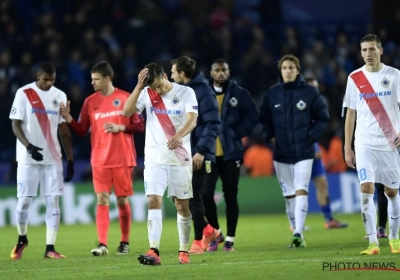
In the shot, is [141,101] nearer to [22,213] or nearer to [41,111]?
[41,111]

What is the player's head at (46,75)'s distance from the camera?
13547 mm

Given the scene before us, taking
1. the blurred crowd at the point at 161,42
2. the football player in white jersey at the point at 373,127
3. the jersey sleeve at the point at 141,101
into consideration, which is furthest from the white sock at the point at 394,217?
Answer: the blurred crowd at the point at 161,42

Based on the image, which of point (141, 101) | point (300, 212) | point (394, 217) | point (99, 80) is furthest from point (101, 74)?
point (394, 217)

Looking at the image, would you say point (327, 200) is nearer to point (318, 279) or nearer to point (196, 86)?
point (196, 86)

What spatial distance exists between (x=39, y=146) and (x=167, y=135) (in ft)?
9.56

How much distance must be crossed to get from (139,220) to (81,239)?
4849 millimetres

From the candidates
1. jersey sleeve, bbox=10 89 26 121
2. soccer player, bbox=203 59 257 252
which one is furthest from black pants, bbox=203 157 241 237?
jersey sleeve, bbox=10 89 26 121

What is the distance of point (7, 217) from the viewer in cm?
2119

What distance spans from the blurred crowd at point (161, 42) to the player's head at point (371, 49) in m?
11.6

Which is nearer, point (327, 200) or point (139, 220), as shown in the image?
point (327, 200)

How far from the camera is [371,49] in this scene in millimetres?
11648

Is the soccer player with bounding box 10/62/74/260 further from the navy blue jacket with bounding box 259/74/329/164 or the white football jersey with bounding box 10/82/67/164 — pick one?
the navy blue jacket with bounding box 259/74/329/164

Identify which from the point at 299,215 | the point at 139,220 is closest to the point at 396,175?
the point at 299,215

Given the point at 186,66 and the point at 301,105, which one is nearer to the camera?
the point at 186,66
